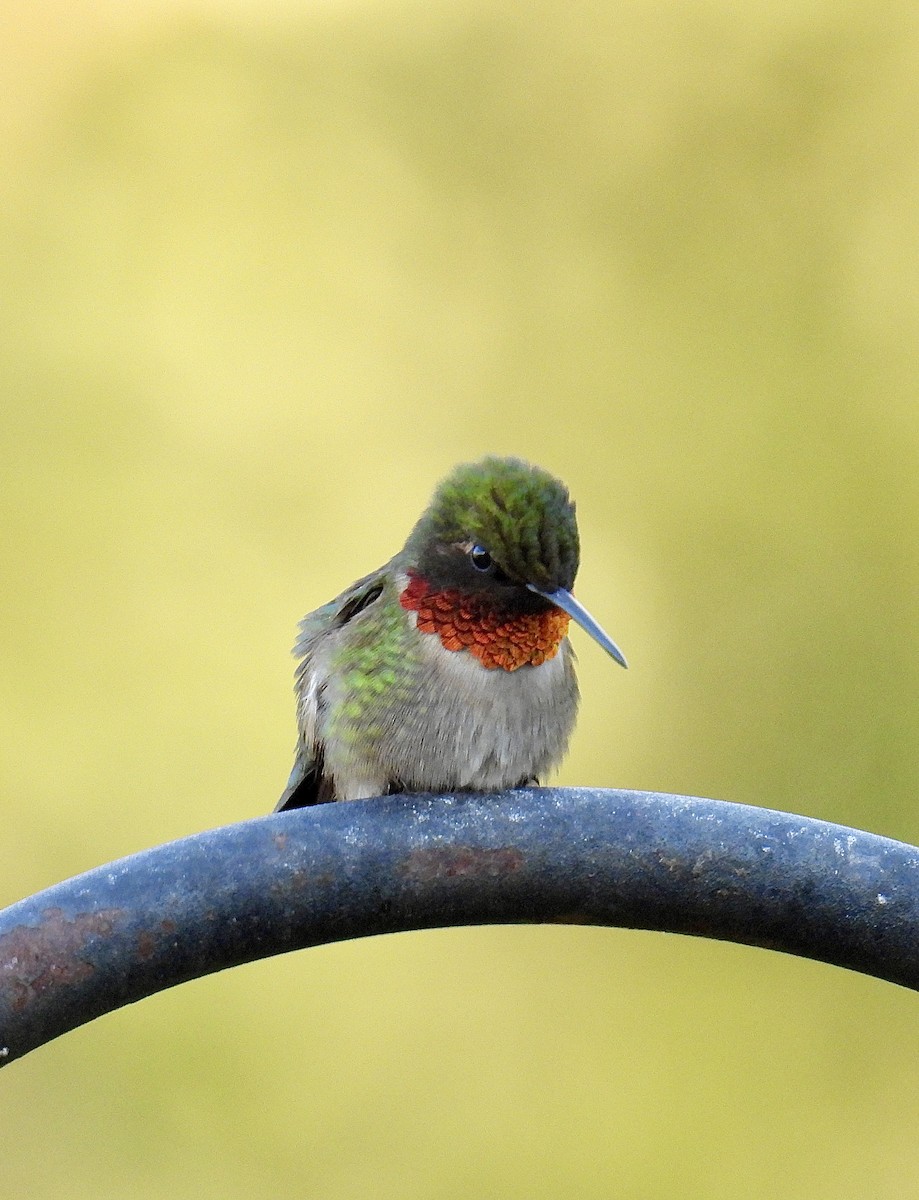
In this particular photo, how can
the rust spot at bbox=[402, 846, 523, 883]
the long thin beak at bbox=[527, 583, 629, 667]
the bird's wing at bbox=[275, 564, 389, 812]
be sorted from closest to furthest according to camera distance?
the rust spot at bbox=[402, 846, 523, 883], the long thin beak at bbox=[527, 583, 629, 667], the bird's wing at bbox=[275, 564, 389, 812]

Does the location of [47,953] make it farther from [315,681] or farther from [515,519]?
[315,681]

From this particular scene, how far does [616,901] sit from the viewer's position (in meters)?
2.43

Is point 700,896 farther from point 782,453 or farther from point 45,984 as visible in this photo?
point 782,453

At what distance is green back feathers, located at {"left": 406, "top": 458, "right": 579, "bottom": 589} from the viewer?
→ 3006 mm

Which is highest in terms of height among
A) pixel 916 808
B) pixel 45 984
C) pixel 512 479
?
pixel 916 808

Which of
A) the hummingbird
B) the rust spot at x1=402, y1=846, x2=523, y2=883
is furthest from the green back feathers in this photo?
the rust spot at x1=402, y1=846, x2=523, y2=883

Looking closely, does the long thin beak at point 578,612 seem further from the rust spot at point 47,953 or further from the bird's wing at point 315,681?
the rust spot at point 47,953

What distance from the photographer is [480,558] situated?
316 centimetres

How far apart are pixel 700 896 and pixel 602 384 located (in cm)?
423

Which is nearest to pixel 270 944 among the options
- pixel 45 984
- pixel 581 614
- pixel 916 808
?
pixel 45 984

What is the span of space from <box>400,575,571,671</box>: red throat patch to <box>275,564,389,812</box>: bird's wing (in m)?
0.24

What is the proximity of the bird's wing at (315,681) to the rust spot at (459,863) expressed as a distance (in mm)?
1046

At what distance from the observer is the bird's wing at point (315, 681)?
11.5ft

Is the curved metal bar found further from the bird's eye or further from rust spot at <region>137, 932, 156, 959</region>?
the bird's eye
